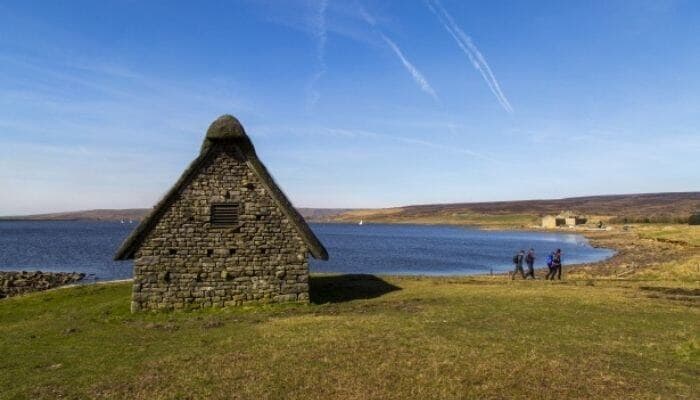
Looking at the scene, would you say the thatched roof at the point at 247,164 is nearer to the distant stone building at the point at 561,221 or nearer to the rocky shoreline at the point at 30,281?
the rocky shoreline at the point at 30,281

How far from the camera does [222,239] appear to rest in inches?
822

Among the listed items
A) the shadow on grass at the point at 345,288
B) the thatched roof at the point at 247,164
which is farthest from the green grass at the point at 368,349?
the thatched roof at the point at 247,164

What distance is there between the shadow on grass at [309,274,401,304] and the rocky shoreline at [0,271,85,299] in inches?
916

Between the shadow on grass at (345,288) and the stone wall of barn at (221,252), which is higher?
the stone wall of barn at (221,252)

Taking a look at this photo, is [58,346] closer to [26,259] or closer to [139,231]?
[139,231]

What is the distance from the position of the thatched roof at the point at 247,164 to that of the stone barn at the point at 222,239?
39mm

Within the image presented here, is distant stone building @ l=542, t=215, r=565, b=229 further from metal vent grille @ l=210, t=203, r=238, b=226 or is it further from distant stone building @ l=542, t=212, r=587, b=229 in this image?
metal vent grille @ l=210, t=203, r=238, b=226

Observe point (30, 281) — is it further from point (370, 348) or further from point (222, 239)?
point (370, 348)

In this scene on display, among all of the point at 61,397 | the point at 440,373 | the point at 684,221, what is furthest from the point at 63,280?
the point at 684,221

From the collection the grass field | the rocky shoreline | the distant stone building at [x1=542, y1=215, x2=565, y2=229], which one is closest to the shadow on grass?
the grass field

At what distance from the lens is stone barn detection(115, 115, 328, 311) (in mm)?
20453

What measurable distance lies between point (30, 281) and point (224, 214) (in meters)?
30.1

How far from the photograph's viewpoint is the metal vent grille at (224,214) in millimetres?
20969

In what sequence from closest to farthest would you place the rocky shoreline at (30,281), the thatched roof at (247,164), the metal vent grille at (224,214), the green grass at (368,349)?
1. the green grass at (368,349)
2. the thatched roof at (247,164)
3. the metal vent grille at (224,214)
4. the rocky shoreline at (30,281)
